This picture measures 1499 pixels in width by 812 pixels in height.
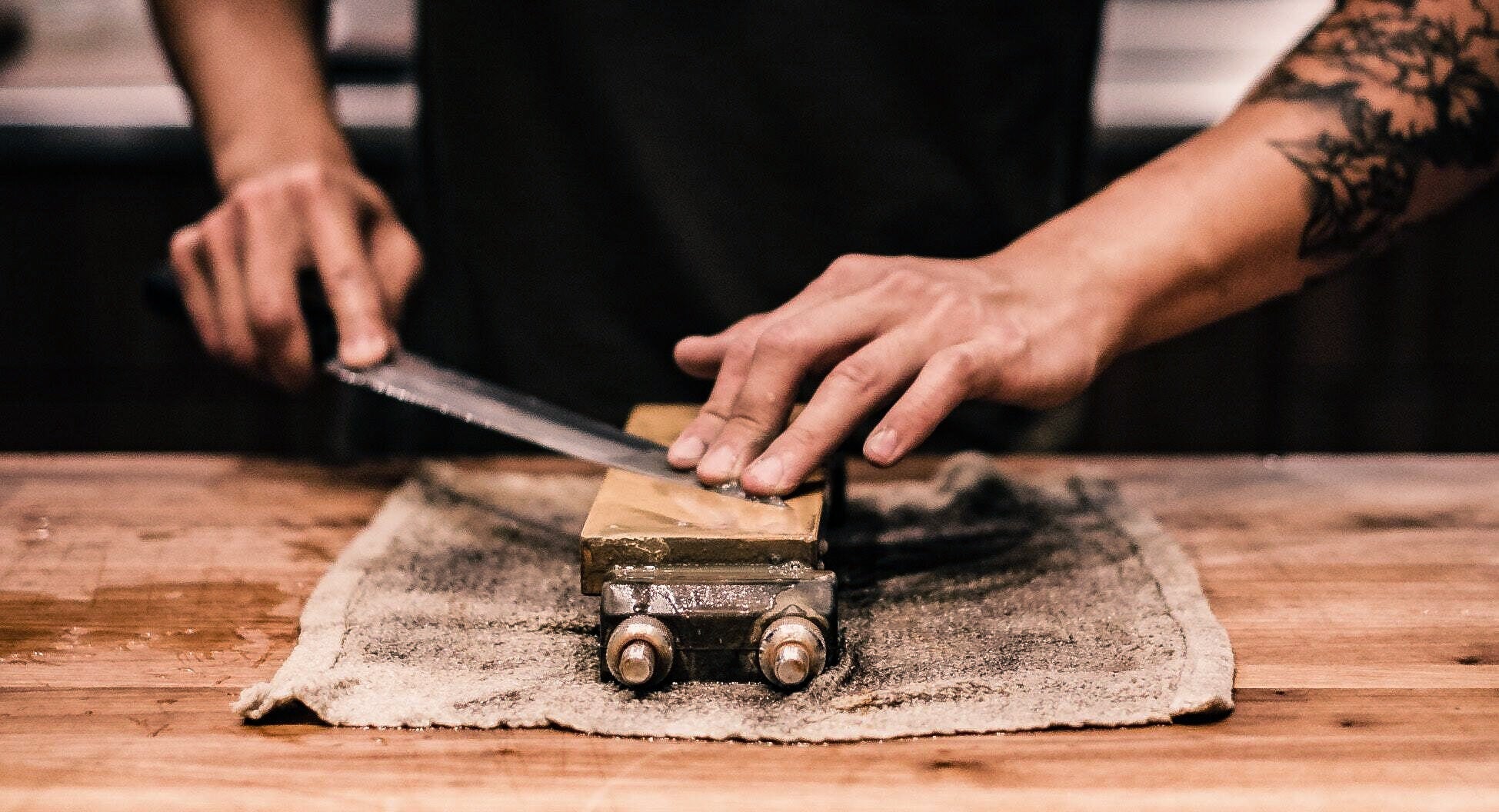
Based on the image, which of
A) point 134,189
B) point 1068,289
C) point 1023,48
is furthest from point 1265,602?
point 134,189

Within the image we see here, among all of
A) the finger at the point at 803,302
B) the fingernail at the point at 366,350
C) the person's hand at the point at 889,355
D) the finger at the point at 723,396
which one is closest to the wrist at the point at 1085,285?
the person's hand at the point at 889,355

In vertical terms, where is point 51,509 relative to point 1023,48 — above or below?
below

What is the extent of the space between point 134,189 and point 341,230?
4.51 feet

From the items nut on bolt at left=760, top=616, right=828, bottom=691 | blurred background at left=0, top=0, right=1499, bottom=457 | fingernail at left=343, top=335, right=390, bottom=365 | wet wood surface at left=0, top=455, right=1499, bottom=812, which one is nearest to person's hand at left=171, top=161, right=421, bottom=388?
fingernail at left=343, top=335, right=390, bottom=365

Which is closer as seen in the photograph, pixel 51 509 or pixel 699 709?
pixel 699 709

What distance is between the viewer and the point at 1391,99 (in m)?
0.98

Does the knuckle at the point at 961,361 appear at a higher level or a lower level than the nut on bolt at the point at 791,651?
higher

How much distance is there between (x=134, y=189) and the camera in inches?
85.2

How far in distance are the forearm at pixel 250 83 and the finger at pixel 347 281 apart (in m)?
0.13

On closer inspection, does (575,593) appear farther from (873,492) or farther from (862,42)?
(862,42)

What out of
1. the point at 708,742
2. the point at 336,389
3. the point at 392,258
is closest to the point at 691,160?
the point at 392,258

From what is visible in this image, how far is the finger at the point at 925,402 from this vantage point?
0.82 m

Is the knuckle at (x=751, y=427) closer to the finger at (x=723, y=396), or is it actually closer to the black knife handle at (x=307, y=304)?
the finger at (x=723, y=396)

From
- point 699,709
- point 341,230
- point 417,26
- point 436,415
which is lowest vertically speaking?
point 436,415
